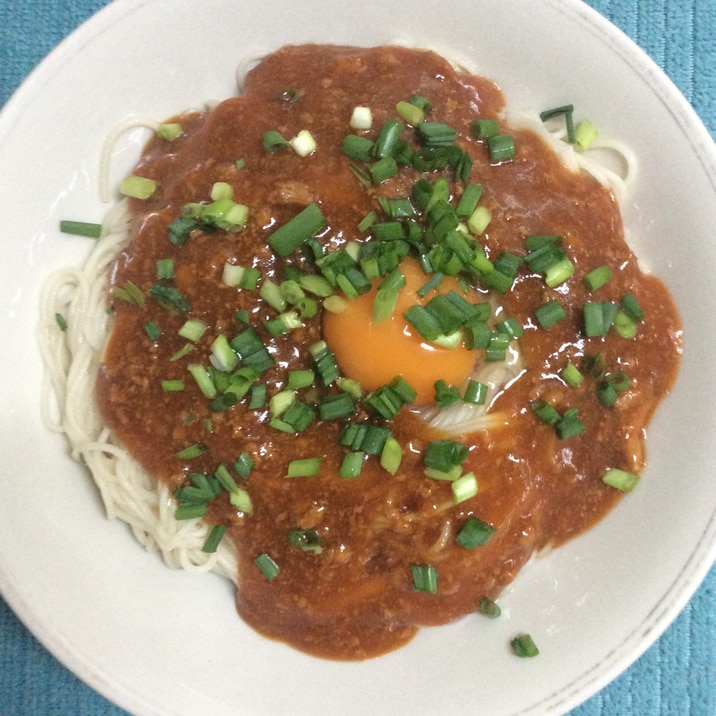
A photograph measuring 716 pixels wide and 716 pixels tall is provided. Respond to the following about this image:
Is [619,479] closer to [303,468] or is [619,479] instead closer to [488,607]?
[488,607]

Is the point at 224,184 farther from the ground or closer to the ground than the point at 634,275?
farther from the ground

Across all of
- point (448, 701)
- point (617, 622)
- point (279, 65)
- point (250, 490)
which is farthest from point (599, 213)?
point (448, 701)

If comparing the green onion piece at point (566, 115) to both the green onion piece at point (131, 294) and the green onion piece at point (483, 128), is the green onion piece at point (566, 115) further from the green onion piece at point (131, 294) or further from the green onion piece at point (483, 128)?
the green onion piece at point (131, 294)

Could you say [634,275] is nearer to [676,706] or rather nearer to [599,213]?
[599,213]

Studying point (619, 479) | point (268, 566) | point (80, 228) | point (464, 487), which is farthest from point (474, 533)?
point (80, 228)

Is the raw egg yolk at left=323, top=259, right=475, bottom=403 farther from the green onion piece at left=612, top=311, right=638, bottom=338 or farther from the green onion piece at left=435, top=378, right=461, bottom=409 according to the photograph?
the green onion piece at left=612, top=311, right=638, bottom=338

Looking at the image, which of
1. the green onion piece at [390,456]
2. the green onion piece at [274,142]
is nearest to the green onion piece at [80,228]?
the green onion piece at [274,142]
